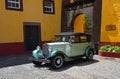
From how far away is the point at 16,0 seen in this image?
16.1 m

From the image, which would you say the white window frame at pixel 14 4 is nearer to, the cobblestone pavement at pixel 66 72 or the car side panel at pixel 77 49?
the cobblestone pavement at pixel 66 72

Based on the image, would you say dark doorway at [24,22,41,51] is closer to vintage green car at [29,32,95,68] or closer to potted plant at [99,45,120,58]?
vintage green car at [29,32,95,68]

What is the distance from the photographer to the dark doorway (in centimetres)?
1666

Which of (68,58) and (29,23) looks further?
(29,23)

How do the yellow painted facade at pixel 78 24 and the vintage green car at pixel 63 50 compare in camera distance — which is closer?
the vintage green car at pixel 63 50

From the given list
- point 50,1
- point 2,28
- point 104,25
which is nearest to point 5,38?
point 2,28

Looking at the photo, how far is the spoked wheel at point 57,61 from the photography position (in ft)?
33.1

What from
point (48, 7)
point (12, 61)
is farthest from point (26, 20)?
point (12, 61)

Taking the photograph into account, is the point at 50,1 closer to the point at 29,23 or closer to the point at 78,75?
the point at 29,23

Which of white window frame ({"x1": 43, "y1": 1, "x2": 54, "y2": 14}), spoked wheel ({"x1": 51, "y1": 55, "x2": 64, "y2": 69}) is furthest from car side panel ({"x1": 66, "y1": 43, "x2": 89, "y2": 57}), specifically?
white window frame ({"x1": 43, "y1": 1, "x2": 54, "y2": 14})

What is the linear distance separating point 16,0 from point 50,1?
347 cm

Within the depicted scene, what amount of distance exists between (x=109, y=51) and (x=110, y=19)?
97.4 inches

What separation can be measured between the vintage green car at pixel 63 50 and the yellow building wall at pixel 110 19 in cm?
258

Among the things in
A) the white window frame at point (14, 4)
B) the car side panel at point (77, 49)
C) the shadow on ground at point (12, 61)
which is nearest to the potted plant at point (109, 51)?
the car side panel at point (77, 49)
